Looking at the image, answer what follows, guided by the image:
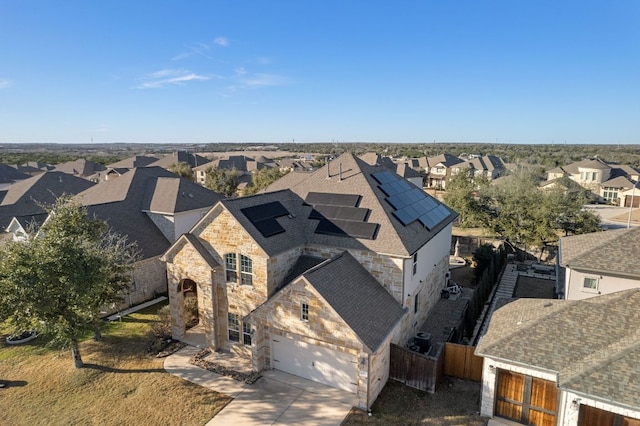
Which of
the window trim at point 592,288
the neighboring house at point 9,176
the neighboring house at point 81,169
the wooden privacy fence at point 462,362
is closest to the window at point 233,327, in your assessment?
the wooden privacy fence at point 462,362

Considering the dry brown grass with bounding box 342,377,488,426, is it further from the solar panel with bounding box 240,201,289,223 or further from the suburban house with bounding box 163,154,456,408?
the solar panel with bounding box 240,201,289,223

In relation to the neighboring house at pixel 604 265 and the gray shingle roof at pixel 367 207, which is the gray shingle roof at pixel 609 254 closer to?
the neighboring house at pixel 604 265

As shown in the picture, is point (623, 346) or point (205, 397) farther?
point (205, 397)

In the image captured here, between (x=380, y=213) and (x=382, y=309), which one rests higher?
(x=380, y=213)

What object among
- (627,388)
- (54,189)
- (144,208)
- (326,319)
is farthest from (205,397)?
(54,189)

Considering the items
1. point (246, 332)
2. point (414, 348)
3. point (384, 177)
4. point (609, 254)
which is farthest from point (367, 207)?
point (609, 254)

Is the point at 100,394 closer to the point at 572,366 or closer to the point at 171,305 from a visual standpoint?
the point at 171,305

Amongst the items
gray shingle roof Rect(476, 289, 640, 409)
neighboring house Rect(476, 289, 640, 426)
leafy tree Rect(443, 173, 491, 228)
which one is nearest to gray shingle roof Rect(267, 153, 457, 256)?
gray shingle roof Rect(476, 289, 640, 409)
